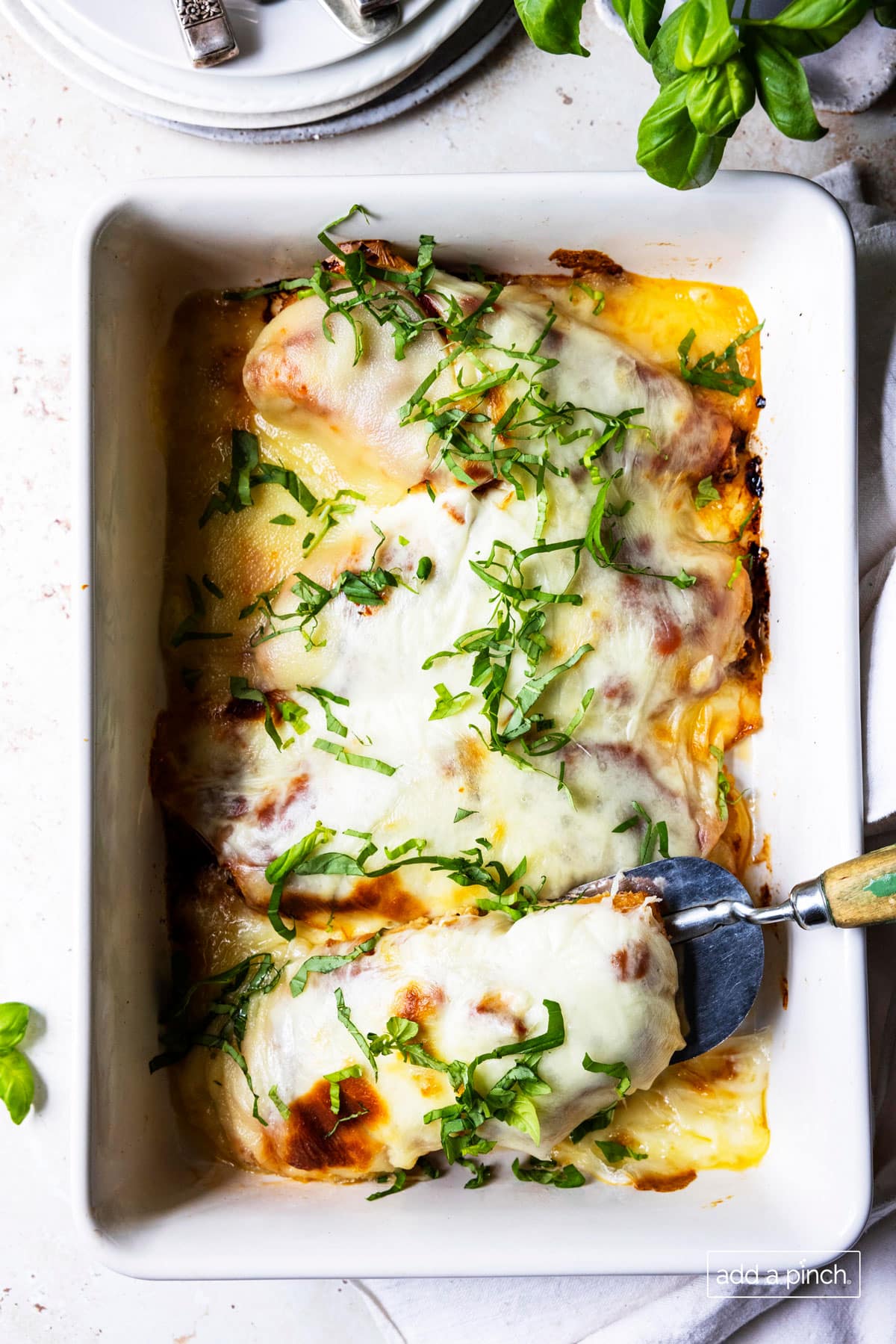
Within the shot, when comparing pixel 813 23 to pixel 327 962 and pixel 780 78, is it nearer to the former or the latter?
pixel 780 78

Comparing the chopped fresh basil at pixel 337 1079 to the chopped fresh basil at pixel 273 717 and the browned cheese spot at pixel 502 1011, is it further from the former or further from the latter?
the chopped fresh basil at pixel 273 717

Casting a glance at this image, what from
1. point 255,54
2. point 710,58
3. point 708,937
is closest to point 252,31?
point 255,54

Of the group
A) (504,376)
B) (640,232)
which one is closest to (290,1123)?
(504,376)

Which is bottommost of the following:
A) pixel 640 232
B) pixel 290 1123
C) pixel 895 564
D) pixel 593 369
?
pixel 290 1123

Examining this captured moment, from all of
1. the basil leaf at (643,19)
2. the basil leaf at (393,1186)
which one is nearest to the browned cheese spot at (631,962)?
the basil leaf at (393,1186)

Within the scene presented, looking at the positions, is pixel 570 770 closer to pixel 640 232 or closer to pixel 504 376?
→ pixel 504 376

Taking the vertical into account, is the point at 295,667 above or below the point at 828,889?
above

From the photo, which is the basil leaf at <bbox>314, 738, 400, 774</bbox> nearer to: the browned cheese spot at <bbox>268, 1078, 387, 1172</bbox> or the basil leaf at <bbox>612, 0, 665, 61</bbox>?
the browned cheese spot at <bbox>268, 1078, 387, 1172</bbox>
